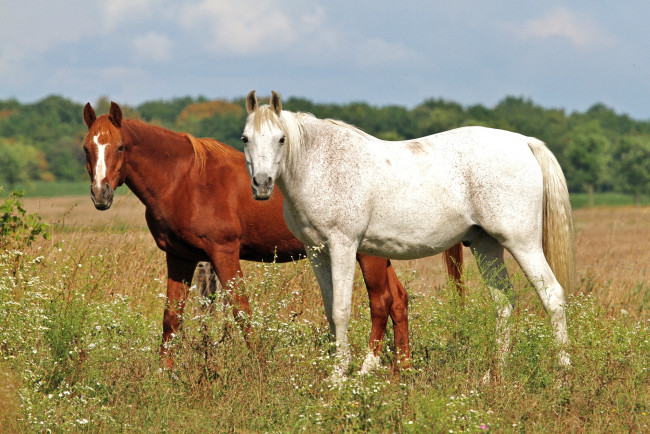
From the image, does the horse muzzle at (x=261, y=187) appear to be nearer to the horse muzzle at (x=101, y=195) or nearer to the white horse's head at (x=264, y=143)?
the white horse's head at (x=264, y=143)

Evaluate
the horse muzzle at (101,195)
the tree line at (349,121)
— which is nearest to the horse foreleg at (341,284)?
the horse muzzle at (101,195)

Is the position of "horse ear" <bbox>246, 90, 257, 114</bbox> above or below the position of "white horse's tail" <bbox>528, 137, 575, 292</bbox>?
above

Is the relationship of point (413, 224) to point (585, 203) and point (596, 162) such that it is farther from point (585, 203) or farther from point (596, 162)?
point (596, 162)

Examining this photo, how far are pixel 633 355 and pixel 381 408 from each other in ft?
8.40

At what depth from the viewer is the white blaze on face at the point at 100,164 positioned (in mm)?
6016

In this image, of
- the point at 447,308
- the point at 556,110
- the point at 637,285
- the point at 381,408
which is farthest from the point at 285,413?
the point at 556,110

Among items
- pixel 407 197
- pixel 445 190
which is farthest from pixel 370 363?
pixel 445 190

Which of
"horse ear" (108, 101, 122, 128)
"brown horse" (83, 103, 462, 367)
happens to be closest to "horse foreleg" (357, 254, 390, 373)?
"brown horse" (83, 103, 462, 367)

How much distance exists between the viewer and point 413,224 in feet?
18.7

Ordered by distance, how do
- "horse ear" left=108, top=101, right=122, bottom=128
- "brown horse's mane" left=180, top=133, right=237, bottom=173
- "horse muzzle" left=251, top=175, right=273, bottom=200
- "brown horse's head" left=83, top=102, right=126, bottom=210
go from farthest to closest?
"brown horse's mane" left=180, top=133, right=237, bottom=173 → "horse ear" left=108, top=101, right=122, bottom=128 → "brown horse's head" left=83, top=102, right=126, bottom=210 → "horse muzzle" left=251, top=175, right=273, bottom=200

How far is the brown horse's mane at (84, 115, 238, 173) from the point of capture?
6211 millimetres

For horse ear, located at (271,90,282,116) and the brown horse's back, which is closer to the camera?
horse ear, located at (271,90,282,116)

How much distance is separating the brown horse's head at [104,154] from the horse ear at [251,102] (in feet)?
5.36

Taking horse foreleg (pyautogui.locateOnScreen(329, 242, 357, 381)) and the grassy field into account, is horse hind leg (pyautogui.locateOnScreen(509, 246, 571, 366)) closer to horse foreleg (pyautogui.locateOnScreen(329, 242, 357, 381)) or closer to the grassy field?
the grassy field
